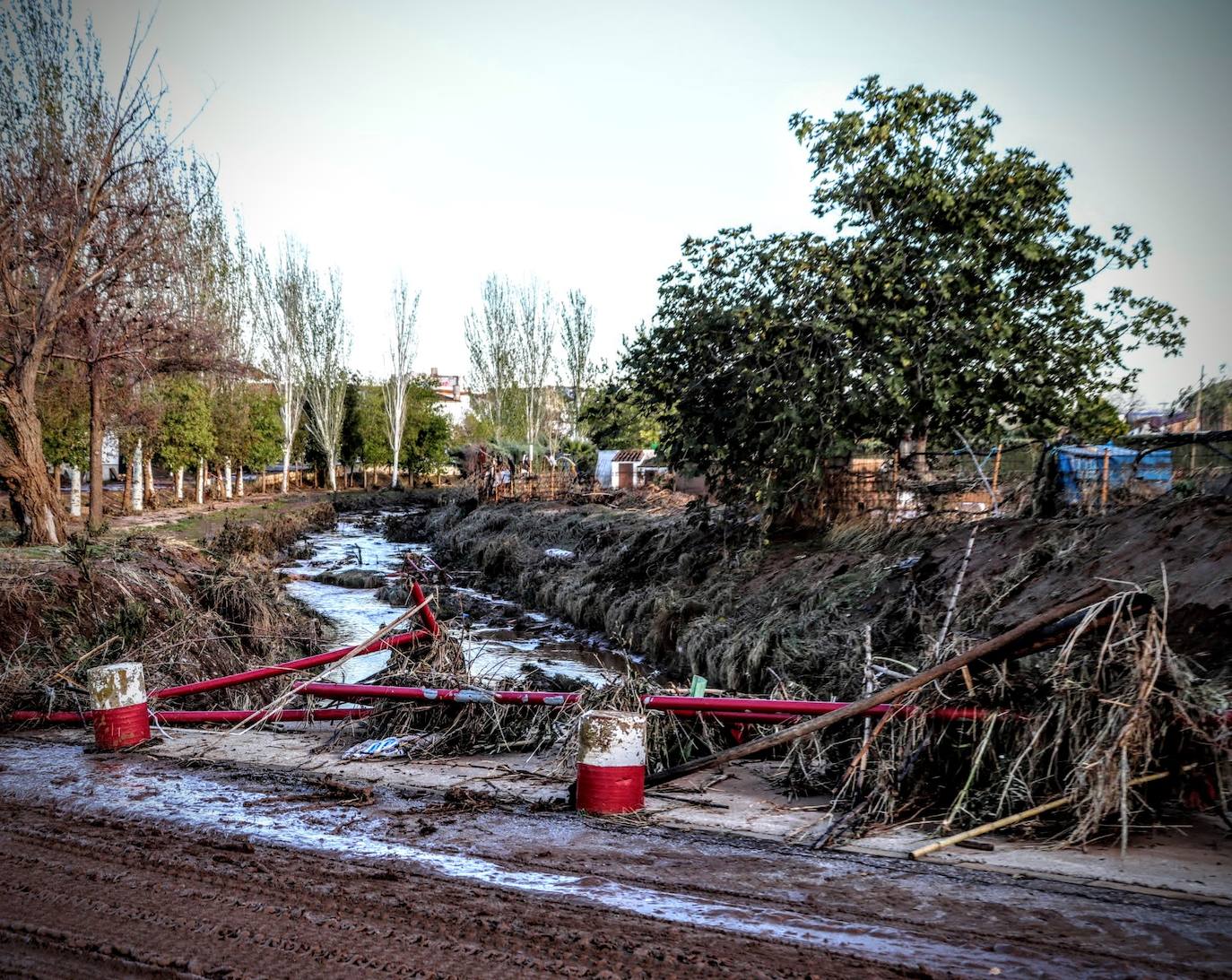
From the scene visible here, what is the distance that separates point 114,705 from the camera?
22.9 ft

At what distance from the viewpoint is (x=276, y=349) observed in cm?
5434

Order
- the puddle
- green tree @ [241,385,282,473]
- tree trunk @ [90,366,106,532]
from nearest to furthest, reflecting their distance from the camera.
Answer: the puddle < tree trunk @ [90,366,106,532] < green tree @ [241,385,282,473]

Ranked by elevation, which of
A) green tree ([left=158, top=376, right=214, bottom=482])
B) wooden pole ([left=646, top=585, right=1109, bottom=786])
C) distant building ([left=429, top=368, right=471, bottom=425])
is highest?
distant building ([left=429, top=368, right=471, bottom=425])

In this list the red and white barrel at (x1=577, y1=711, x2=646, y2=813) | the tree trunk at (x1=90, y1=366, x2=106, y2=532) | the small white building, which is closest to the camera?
the red and white barrel at (x1=577, y1=711, x2=646, y2=813)

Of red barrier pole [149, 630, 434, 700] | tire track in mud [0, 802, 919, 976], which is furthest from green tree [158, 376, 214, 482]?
tire track in mud [0, 802, 919, 976]

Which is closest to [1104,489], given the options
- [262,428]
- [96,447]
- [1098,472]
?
[1098,472]

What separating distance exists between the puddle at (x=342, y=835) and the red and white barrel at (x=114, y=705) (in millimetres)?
216

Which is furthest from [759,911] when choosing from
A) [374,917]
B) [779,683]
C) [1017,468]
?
[1017,468]

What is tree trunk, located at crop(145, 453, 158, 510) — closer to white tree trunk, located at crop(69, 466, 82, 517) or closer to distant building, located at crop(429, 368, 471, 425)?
white tree trunk, located at crop(69, 466, 82, 517)

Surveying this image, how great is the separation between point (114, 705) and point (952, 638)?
6.01 meters

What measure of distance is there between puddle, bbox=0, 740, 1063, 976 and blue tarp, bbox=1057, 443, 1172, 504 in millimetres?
9856

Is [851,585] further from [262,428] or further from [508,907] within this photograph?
[262,428]

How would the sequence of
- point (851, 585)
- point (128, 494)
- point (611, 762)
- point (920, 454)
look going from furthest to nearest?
point (128, 494), point (920, 454), point (851, 585), point (611, 762)

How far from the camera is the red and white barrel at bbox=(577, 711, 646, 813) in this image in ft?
17.6
